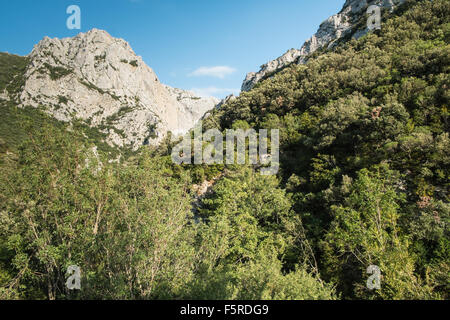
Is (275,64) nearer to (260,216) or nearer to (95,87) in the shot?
(260,216)

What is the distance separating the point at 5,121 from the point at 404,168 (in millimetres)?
119911

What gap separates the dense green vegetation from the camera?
33.9 ft

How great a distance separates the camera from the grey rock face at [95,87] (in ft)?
405

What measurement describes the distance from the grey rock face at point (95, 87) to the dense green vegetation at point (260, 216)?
396ft

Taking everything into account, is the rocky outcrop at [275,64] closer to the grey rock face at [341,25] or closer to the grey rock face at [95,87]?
the grey rock face at [341,25]

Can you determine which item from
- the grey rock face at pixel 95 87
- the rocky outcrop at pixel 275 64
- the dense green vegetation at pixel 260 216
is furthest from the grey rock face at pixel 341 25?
the grey rock face at pixel 95 87

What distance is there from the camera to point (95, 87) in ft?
488

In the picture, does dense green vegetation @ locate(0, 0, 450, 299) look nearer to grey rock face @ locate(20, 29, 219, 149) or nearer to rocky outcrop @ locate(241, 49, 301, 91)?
rocky outcrop @ locate(241, 49, 301, 91)

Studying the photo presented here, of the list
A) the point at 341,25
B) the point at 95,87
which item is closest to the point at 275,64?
the point at 341,25

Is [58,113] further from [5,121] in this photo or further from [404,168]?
[404,168]

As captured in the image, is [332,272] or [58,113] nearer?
[332,272]

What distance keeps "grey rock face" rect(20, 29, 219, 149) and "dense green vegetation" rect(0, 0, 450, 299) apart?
396ft
